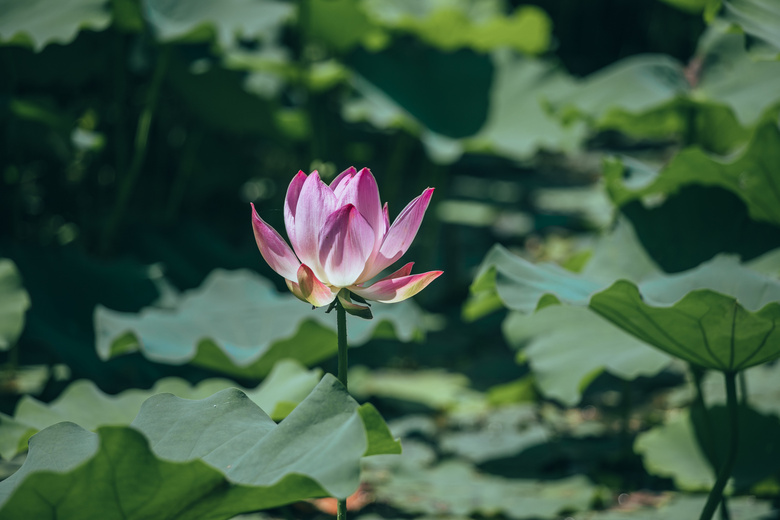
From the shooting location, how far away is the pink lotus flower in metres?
0.68

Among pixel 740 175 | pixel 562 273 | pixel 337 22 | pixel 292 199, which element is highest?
pixel 292 199

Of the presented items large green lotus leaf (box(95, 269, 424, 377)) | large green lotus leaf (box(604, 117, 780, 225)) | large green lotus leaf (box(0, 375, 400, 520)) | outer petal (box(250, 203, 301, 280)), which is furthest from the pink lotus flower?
large green lotus leaf (box(604, 117, 780, 225))

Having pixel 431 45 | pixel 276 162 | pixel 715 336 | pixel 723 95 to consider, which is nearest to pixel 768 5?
pixel 723 95

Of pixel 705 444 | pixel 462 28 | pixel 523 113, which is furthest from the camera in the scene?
pixel 462 28

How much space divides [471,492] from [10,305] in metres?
1.05

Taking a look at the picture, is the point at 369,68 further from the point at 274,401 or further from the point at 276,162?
the point at 274,401

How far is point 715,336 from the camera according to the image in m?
0.93

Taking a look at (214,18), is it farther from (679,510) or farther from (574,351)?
(679,510)

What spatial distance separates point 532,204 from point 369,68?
1602 millimetres

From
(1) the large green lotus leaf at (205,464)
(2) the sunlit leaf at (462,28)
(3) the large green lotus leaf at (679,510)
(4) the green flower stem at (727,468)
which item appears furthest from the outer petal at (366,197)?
(2) the sunlit leaf at (462,28)

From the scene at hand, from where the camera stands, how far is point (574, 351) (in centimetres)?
145

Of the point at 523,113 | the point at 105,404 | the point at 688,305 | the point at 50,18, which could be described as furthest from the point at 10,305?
the point at 523,113

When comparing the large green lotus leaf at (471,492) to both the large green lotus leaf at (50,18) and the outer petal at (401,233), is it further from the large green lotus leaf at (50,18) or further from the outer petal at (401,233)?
the large green lotus leaf at (50,18)

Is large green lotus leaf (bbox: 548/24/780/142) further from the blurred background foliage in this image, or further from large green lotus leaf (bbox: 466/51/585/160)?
large green lotus leaf (bbox: 466/51/585/160)
